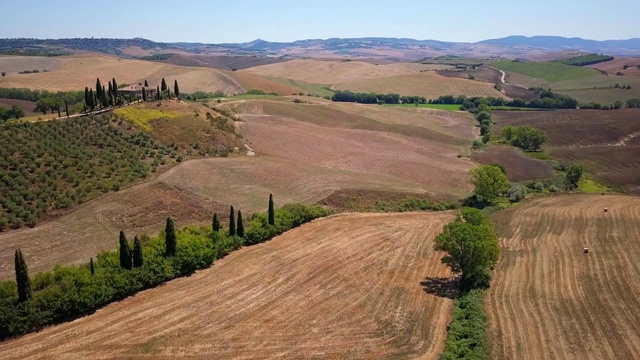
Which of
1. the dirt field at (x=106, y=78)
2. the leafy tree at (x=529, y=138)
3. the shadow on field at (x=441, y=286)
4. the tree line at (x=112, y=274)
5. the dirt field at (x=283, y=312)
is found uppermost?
the dirt field at (x=106, y=78)

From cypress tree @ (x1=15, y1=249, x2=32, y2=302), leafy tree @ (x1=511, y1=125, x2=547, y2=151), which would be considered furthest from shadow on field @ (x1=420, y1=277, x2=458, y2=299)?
leafy tree @ (x1=511, y1=125, x2=547, y2=151)

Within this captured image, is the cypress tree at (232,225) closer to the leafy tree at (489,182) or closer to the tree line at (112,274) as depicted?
the tree line at (112,274)

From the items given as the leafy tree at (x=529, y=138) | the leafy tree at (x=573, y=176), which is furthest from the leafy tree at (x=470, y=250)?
the leafy tree at (x=529, y=138)

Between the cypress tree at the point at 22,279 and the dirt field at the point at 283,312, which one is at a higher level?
the cypress tree at the point at 22,279

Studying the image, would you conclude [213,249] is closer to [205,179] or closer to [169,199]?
[169,199]

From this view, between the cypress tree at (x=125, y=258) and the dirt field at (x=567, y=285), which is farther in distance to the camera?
the cypress tree at (x=125, y=258)

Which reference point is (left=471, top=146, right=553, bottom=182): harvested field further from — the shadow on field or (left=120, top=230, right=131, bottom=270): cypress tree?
(left=120, top=230, right=131, bottom=270): cypress tree

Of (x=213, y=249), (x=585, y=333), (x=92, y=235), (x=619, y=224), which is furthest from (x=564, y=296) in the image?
(x=92, y=235)
